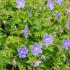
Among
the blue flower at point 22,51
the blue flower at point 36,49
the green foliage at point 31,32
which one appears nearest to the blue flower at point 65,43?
the green foliage at point 31,32

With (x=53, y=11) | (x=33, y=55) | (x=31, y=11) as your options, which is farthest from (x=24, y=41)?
(x=53, y=11)

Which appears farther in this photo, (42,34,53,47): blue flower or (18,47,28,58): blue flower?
(42,34,53,47): blue flower

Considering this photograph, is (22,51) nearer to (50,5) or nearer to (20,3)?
(20,3)

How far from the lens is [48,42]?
9.33 ft

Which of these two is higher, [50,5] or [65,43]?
[50,5]

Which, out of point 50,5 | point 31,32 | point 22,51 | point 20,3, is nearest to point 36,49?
point 22,51

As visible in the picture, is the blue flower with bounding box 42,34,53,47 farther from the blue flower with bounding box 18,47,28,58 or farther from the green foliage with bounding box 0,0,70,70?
the blue flower with bounding box 18,47,28,58

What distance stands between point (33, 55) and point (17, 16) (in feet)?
1.33

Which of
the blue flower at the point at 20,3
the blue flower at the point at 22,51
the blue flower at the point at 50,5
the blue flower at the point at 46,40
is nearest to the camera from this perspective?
the blue flower at the point at 22,51

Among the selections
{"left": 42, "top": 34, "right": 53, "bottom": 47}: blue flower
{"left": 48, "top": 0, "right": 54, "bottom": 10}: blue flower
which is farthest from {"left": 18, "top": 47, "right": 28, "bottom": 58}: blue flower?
{"left": 48, "top": 0, "right": 54, "bottom": 10}: blue flower

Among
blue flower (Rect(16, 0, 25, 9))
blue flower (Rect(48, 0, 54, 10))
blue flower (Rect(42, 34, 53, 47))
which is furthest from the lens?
blue flower (Rect(48, 0, 54, 10))

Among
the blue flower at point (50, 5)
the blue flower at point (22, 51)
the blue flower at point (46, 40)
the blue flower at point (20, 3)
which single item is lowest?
the blue flower at point (22, 51)

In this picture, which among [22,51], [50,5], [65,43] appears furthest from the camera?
[50,5]

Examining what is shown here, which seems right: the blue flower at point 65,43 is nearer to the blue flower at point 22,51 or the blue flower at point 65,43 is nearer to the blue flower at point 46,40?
the blue flower at point 46,40
